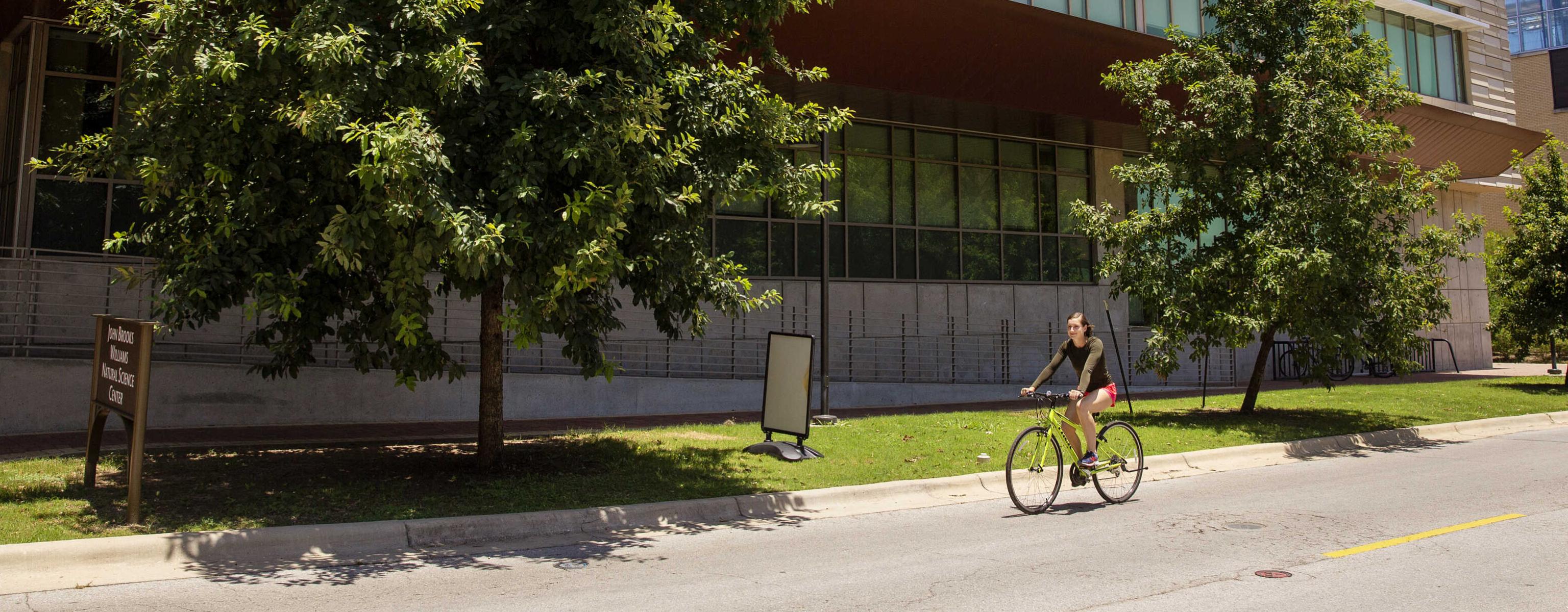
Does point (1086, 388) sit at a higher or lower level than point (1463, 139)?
lower

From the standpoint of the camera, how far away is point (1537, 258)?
20438mm

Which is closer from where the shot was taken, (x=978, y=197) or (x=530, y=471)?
(x=530, y=471)

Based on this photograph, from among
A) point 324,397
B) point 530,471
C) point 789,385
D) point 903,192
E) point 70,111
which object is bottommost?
point 530,471

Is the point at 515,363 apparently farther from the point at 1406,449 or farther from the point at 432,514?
the point at 1406,449

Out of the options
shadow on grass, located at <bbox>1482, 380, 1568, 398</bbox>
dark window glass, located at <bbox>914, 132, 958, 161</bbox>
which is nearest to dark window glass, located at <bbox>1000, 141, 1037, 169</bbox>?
dark window glass, located at <bbox>914, 132, 958, 161</bbox>

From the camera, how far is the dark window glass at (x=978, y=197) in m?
22.4

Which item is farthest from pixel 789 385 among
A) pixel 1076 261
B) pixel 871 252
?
pixel 1076 261

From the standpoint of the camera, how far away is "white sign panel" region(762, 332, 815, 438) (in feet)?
36.2

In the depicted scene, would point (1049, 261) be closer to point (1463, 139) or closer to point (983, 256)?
point (983, 256)

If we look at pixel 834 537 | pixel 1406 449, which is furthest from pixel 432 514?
pixel 1406 449

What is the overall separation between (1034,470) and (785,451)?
3137 mm

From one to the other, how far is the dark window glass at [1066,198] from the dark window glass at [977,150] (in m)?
2.00

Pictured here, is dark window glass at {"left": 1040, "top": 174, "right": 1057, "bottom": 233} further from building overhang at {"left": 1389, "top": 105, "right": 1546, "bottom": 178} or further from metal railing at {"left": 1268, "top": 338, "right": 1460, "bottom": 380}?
building overhang at {"left": 1389, "top": 105, "right": 1546, "bottom": 178}

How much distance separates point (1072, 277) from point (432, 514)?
1870cm
